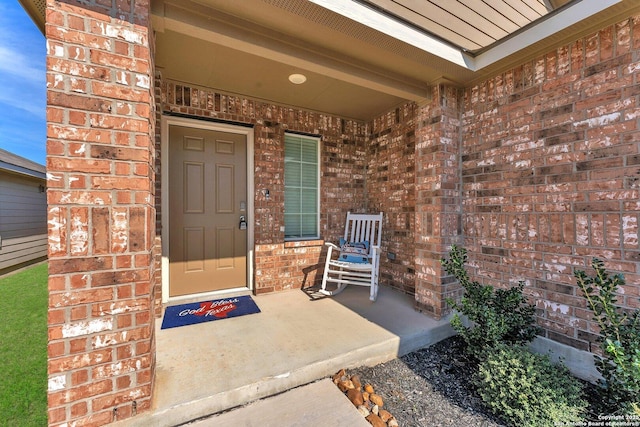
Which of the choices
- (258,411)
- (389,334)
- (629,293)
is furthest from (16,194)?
(629,293)

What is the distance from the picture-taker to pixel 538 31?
6.44ft

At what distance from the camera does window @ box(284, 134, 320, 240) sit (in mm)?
3471

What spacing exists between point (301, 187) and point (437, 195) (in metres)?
1.73

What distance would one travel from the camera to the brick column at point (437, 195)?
8.39ft

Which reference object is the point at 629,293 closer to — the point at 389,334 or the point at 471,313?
the point at 471,313

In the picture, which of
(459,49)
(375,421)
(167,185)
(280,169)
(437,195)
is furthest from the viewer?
(280,169)

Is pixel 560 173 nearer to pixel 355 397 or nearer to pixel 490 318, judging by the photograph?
pixel 490 318

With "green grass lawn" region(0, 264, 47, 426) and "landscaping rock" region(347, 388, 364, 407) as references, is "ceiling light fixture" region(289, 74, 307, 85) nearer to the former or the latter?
"landscaping rock" region(347, 388, 364, 407)

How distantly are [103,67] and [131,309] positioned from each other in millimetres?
1210

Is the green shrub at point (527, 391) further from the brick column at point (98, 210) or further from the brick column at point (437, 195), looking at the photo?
the brick column at point (98, 210)

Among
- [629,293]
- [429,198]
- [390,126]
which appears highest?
[390,126]

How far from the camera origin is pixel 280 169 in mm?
3307

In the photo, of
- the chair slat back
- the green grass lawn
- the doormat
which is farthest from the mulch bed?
the green grass lawn

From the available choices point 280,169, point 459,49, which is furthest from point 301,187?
point 459,49
